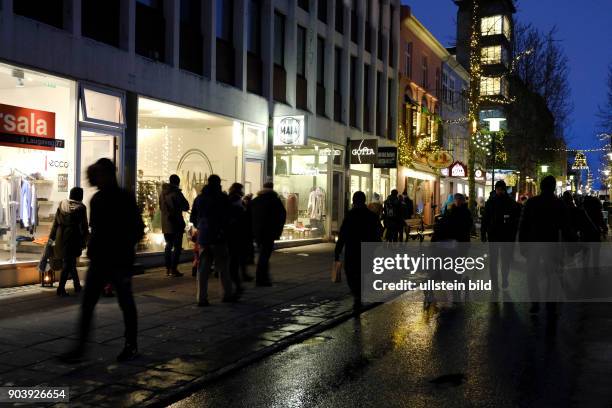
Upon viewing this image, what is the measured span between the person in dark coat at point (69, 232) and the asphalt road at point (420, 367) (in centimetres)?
419

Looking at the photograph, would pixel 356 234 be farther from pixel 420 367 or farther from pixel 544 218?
pixel 420 367

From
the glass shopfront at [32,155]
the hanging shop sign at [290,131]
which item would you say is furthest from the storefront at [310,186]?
the glass shopfront at [32,155]

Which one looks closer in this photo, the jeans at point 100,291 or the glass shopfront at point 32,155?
the jeans at point 100,291

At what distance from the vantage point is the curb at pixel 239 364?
542 centimetres

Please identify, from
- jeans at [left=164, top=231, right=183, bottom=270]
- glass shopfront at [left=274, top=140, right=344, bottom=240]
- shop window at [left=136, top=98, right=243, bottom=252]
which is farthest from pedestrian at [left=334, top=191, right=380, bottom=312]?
glass shopfront at [left=274, top=140, right=344, bottom=240]

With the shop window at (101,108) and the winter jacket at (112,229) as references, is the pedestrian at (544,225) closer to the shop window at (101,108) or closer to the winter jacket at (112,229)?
the winter jacket at (112,229)

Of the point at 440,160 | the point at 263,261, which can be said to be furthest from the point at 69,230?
the point at 440,160

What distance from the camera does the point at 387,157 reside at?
81.5 ft

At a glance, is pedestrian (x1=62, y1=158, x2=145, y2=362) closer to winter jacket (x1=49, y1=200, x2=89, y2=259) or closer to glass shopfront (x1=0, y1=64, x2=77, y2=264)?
winter jacket (x1=49, y1=200, x2=89, y2=259)

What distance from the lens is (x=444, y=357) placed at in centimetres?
693

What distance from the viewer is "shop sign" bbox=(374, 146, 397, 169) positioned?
2466cm

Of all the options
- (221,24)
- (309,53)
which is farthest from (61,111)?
(309,53)

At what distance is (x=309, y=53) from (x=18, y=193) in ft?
39.1

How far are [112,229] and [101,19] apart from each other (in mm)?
7653
